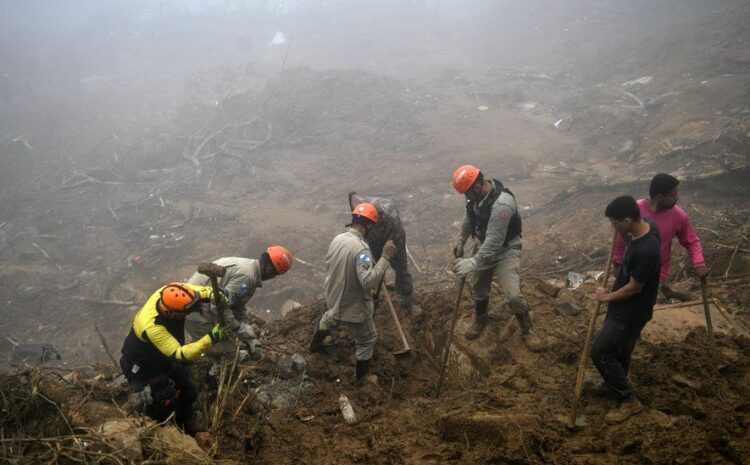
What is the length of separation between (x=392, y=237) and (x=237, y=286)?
2115mm

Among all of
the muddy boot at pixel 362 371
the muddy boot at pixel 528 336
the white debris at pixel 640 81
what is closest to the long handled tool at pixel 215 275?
the muddy boot at pixel 362 371

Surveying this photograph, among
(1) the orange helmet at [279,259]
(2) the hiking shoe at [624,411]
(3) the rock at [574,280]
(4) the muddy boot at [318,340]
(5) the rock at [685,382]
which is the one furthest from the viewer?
(3) the rock at [574,280]

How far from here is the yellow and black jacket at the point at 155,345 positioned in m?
2.94

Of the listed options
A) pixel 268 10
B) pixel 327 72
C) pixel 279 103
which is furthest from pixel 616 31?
pixel 268 10

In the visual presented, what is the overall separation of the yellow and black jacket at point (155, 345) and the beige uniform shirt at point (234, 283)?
1.65 feet

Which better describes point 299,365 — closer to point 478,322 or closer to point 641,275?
Result: point 478,322

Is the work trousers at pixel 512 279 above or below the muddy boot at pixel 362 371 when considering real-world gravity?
above

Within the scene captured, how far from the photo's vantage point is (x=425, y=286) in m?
6.58

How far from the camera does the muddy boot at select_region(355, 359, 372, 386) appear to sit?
391 centimetres

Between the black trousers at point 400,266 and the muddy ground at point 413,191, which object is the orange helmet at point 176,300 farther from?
the black trousers at point 400,266

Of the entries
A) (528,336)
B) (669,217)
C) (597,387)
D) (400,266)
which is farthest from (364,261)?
(669,217)

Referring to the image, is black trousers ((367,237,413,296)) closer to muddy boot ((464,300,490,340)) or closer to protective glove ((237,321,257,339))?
muddy boot ((464,300,490,340))

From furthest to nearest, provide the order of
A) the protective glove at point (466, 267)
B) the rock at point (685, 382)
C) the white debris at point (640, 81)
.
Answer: the white debris at point (640, 81)
the protective glove at point (466, 267)
the rock at point (685, 382)

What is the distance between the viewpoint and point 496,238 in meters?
3.82
